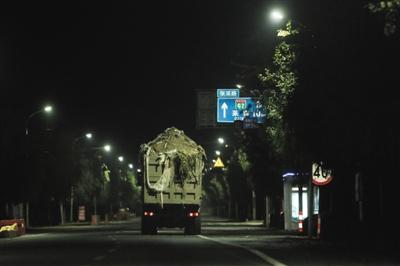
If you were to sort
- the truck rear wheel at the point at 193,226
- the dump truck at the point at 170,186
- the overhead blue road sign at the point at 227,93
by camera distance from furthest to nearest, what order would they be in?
the overhead blue road sign at the point at 227,93 < the truck rear wheel at the point at 193,226 < the dump truck at the point at 170,186

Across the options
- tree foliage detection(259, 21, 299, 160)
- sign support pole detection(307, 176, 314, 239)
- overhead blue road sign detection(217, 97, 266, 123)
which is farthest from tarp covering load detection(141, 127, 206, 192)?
tree foliage detection(259, 21, 299, 160)

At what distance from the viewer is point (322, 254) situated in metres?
26.8

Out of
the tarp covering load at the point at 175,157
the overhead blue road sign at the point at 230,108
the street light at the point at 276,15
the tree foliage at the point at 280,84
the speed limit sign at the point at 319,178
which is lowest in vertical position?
the speed limit sign at the point at 319,178

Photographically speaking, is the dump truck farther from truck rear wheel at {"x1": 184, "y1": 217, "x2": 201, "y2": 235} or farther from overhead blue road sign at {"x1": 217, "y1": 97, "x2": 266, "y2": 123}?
overhead blue road sign at {"x1": 217, "y1": 97, "x2": 266, "y2": 123}

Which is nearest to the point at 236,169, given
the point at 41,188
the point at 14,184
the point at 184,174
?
the point at 41,188

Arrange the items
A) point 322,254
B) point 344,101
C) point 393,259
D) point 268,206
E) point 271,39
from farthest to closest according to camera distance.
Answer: point 268,206, point 271,39, point 322,254, point 393,259, point 344,101

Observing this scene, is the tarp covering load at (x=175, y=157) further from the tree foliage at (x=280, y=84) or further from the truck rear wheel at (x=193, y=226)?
the tree foliage at (x=280, y=84)

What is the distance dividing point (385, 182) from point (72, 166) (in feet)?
157

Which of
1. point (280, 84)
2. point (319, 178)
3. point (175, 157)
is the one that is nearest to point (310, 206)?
point (319, 178)

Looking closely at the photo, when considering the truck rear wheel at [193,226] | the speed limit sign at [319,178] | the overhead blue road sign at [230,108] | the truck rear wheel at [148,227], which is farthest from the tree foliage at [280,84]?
the overhead blue road sign at [230,108]

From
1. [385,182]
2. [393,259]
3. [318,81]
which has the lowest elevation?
[393,259]

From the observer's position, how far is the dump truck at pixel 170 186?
4181 centimetres

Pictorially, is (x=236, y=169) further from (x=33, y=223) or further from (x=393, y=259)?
(x=393, y=259)

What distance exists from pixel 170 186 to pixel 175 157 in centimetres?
145
